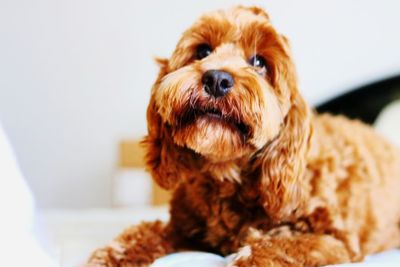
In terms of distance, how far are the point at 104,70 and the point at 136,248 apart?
37.7 inches

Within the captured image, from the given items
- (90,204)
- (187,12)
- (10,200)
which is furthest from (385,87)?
(10,200)

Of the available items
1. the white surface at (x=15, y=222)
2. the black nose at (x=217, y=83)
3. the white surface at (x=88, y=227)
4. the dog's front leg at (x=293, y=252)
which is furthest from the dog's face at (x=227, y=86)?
the white surface at (x=88, y=227)

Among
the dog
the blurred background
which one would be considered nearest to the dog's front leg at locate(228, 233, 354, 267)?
the dog

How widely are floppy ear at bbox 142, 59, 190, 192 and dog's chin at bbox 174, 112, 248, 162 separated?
4.3 inches

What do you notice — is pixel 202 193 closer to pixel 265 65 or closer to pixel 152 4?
pixel 265 65

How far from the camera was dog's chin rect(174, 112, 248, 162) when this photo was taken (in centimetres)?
107

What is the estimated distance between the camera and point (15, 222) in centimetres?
96

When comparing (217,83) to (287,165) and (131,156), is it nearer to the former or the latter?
(287,165)

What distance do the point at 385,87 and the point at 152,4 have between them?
3.32 feet

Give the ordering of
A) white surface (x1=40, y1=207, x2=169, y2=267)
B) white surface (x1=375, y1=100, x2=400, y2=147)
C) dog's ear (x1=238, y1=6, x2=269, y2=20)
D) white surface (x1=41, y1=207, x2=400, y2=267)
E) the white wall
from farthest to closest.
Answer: white surface (x1=375, y1=100, x2=400, y2=147), the white wall, white surface (x1=40, y1=207, x2=169, y2=267), white surface (x1=41, y1=207, x2=400, y2=267), dog's ear (x1=238, y1=6, x2=269, y2=20)

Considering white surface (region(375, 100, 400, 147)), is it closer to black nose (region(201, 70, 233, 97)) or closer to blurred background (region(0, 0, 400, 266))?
blurred background (region(0, 0, 400, 266))

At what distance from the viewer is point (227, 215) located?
1.30 meters

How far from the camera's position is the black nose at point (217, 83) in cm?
103

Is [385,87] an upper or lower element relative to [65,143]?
upper
